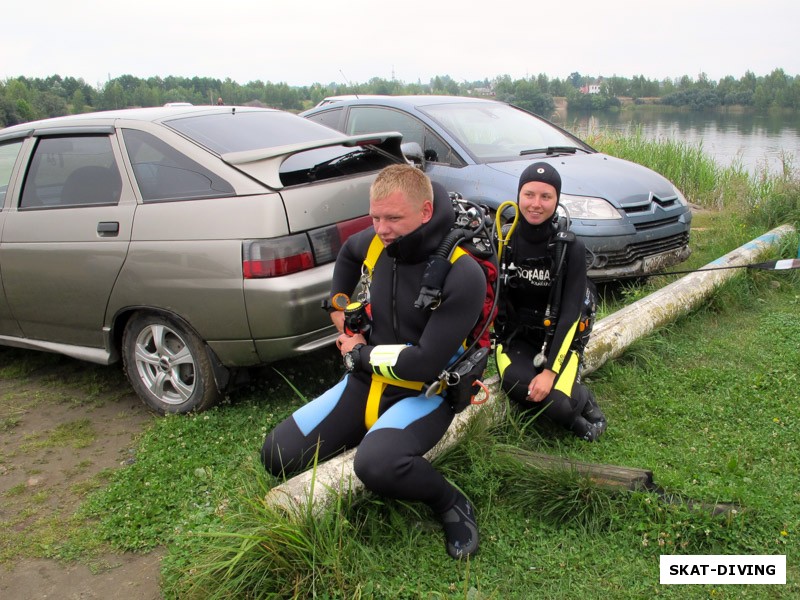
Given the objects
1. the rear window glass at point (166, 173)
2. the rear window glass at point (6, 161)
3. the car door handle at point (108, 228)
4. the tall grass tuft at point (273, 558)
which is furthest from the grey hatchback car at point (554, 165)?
the tall grass tuft at point (273, 558)

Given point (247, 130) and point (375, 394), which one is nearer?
point (375, 394)

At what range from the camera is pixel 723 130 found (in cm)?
2002

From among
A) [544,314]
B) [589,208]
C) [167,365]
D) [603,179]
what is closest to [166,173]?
[167,365]

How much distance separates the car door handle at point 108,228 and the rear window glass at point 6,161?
40.5 inches

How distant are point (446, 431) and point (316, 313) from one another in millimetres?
949

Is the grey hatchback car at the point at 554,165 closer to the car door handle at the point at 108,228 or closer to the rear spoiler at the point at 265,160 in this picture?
the rear spoiler at the point at 265,160

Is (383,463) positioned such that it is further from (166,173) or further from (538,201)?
(166,173)

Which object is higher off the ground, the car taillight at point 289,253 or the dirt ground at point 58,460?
the car taillight at point 289,253

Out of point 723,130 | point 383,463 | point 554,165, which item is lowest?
point 723,130

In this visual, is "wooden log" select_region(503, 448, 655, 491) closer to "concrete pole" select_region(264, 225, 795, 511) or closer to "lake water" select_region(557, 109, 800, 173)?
"concrete pole" select_region(264, 225, 795, 511)

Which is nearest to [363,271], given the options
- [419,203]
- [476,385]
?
[419,203]

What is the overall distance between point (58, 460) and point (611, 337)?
3.20 meters

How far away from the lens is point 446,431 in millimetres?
2924

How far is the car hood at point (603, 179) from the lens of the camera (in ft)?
17.4
